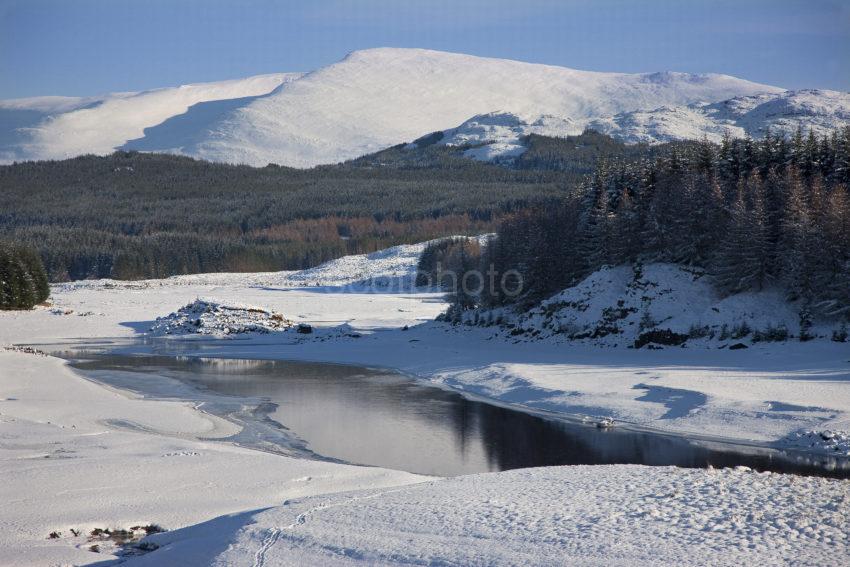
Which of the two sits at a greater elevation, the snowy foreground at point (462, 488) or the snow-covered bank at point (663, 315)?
the snow-covered bank at point (663, 315)

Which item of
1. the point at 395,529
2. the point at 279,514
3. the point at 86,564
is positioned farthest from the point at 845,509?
the point at 86,564

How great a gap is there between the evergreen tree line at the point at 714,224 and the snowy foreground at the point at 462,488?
22.0 feet

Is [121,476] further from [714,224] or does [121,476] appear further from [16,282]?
[16,282]

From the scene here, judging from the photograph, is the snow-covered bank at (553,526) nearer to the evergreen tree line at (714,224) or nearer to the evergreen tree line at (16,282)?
the evergreen tree line at (714,224)

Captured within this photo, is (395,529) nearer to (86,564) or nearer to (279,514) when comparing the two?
(279,514)

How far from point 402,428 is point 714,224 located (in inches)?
1172

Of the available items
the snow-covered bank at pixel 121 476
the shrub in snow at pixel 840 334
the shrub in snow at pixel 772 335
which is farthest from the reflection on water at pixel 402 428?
the shrub in snow at pixel 840 334

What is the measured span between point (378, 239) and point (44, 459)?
15736cm

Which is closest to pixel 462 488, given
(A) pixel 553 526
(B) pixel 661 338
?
(A) pixel 553 526

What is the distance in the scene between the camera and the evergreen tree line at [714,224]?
43.8m

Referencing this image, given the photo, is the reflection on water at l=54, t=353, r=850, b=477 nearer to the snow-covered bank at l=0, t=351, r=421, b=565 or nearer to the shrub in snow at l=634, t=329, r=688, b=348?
the snow-covered bank at l=0, t=351, r=421, b=565

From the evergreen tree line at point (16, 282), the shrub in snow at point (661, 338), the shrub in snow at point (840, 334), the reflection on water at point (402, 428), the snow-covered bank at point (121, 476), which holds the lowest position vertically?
the reflection on water at point (402, 428)

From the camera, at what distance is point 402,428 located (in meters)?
29.1

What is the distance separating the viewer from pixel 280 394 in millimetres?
37281
